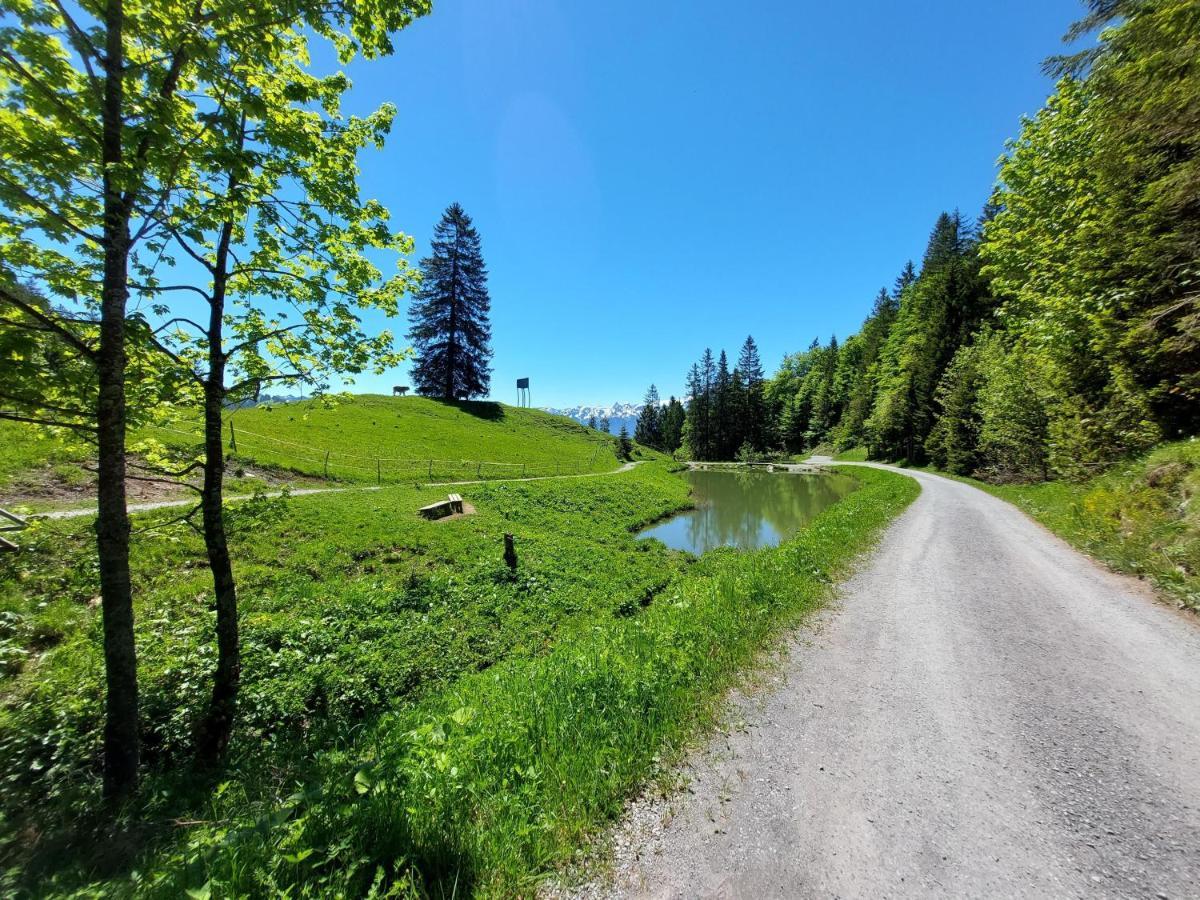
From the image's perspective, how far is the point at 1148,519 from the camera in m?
8.32

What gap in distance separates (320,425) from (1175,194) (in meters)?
40.1

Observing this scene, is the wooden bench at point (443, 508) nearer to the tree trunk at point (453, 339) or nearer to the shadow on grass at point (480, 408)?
the shadow on grass at point (480, 408)

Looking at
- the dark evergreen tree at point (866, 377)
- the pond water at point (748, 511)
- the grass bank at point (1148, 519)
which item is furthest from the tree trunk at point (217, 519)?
the dark evergreen tree at point (866, 377)

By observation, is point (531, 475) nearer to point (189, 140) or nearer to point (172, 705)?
point (172, 705)

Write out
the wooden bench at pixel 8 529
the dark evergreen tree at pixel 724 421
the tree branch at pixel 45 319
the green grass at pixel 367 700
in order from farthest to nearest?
the dark evergreen tree at pixel 724 421, the wooden bench at pixel 8 529, the tree branch at pixel 45 319, the green grass at pixel 367 700

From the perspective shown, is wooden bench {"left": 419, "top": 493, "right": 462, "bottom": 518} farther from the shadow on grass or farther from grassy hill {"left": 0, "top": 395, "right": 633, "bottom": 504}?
the shadow on grass

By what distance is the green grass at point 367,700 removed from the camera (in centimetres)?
275

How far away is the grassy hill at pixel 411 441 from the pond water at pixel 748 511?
12.2m

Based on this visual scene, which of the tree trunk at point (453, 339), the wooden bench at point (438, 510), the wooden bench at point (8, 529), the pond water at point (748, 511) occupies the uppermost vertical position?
the tree trunk at point (453, 339)

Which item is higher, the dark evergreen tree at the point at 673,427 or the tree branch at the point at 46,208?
the dark evergreen tree at the point at 673,427

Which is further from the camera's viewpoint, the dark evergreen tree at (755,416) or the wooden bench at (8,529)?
the dark evergreen tree at (755,416)

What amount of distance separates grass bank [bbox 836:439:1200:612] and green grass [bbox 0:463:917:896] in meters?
4.37

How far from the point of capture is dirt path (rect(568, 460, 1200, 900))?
2.63m

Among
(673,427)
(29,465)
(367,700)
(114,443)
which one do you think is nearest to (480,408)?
(29,465)
